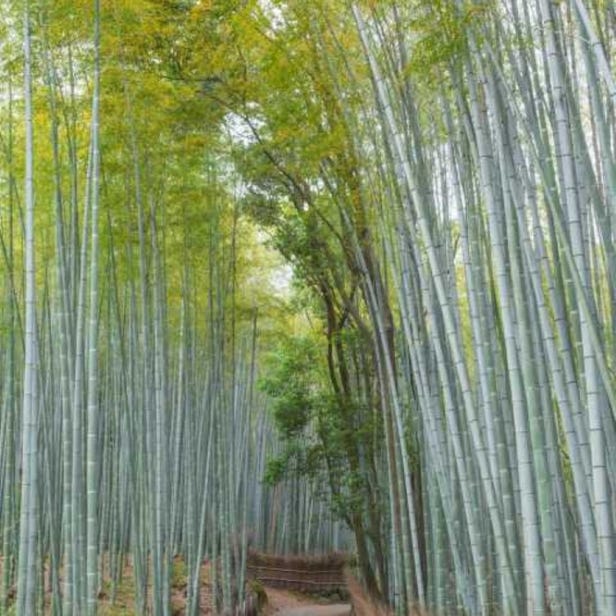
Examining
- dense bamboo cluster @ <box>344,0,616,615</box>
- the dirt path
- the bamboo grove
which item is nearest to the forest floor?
the dirt path

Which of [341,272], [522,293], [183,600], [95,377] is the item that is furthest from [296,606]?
[522,293]

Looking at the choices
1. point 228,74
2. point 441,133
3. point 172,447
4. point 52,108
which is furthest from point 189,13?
point 172,447

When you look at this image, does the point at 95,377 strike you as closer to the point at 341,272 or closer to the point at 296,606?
the point at 341,272

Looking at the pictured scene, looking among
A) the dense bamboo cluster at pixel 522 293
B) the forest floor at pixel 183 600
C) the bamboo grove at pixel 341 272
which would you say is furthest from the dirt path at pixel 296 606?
the dense bamboo cluster at pixel 522 293

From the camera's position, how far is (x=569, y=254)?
104 inches

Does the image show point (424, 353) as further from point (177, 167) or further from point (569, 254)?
point (177, 167)

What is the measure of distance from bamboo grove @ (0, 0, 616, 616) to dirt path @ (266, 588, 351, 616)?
139 cm

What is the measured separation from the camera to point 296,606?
995 centimetres

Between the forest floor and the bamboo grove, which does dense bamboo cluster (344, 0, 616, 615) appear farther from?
the forest floor

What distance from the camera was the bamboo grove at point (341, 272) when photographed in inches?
120

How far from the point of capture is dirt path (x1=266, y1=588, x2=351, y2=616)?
896 centimetres

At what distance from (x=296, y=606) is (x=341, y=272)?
4987 millimetres

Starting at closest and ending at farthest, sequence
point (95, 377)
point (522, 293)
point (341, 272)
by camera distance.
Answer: point (522, 293) < point (95, 377) < point (341, 272)

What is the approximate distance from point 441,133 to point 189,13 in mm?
1952
